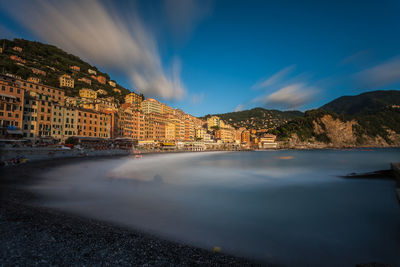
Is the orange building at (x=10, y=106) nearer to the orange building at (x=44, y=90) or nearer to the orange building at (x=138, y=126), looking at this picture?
the orange building at (x=44, y=90)

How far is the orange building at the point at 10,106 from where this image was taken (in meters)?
39.3

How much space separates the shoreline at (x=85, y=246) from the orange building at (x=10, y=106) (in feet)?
154

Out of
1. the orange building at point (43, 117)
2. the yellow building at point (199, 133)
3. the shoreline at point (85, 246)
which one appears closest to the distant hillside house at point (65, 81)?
the orange building at point (43, 117)

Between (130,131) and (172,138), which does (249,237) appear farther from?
(172,138)

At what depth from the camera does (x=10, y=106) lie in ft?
134

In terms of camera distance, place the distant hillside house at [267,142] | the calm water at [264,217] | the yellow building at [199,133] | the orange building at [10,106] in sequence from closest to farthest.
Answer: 1. the calm water at [264,217]
2. the orange building at [10,106]
3. the yellow building at [199,133]
4. the distant hillside house at [267,142]

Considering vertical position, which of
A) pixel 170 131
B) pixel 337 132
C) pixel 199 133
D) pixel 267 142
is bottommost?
pixel 267 142

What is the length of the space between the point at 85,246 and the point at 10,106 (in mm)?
53630

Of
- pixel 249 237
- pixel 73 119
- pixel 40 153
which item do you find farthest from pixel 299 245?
pixel 73 119

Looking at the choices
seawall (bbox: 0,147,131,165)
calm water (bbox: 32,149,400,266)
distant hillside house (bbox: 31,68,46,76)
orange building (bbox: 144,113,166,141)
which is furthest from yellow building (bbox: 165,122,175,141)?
calm water (bbox: 32,149,400,266)

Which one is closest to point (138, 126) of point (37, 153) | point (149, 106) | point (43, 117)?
point (149, 106)

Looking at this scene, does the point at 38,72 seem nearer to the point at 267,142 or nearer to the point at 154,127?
the point at 154,127

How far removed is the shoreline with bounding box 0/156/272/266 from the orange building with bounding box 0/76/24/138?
154ft

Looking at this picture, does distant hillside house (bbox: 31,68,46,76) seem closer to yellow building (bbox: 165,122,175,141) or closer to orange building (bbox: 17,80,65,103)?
orange building (bbox: 17,80,65,103)
